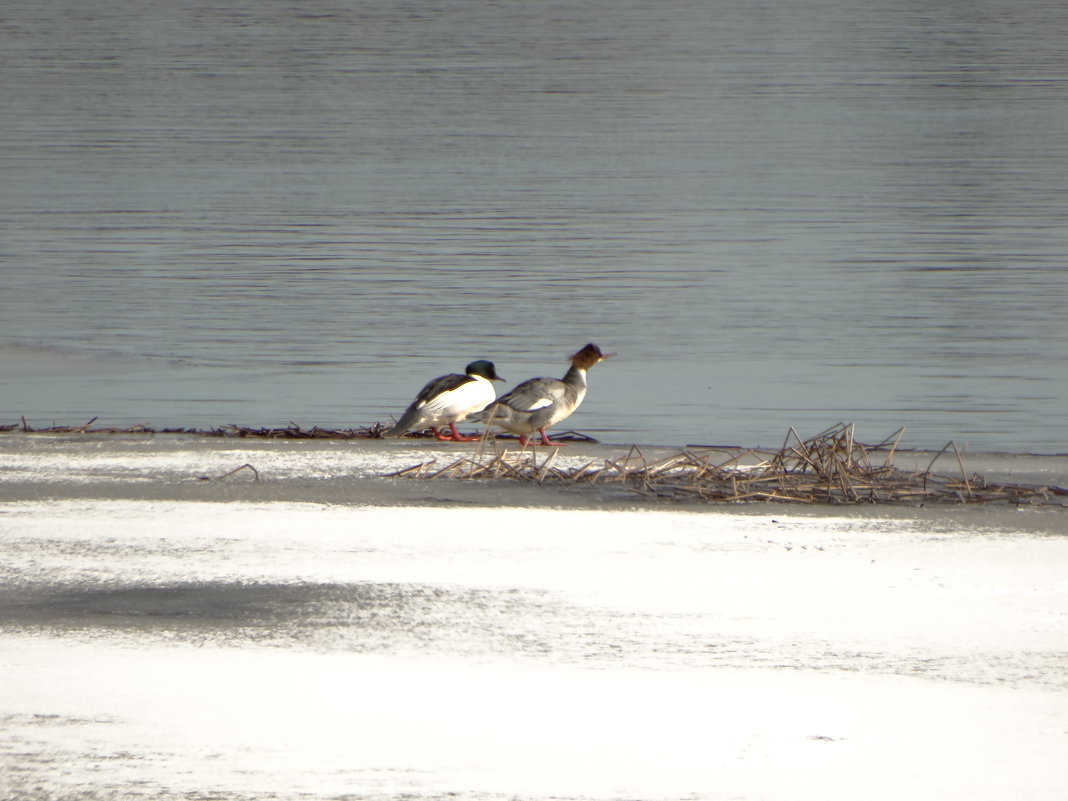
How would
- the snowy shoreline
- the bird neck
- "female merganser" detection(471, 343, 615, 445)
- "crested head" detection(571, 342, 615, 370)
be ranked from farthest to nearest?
"crested head" detection(571, 342, 615, 370) → the bird neck → "female merganser" detection(471, 343, 615, 445) → the snowy shoreline

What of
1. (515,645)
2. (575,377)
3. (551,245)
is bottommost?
(515,645)

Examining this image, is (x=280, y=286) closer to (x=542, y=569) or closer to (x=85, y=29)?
(x=542, y=569)

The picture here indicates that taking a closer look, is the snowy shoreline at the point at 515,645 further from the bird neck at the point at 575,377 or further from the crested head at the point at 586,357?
the crested head at the point at 586,357

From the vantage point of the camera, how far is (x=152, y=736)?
4.41m

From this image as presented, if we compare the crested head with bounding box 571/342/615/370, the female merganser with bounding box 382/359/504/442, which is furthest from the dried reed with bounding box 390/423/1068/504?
the crested head with bounding box 571/342/615/370

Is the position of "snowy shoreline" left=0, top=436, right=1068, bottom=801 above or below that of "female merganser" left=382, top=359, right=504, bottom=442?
below

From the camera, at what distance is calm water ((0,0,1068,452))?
12.8 metres

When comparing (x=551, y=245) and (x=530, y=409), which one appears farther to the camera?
(x=551, y=245)

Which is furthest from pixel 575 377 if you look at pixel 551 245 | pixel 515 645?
pixel 551 245

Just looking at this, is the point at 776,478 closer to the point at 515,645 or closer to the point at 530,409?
the point at 530,409

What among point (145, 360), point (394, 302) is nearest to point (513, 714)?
point (145, 360)

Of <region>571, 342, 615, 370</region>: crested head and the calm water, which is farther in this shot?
the calm water

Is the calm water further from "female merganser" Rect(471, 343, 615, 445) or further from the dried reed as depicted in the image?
the dried reed

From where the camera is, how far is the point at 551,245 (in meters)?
22.1
